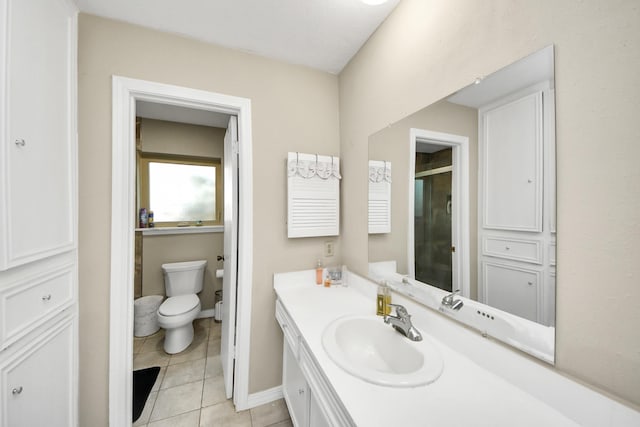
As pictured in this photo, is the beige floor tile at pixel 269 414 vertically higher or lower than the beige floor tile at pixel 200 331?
lower

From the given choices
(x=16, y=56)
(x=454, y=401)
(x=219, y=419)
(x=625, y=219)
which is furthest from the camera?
(x=219, y=419)

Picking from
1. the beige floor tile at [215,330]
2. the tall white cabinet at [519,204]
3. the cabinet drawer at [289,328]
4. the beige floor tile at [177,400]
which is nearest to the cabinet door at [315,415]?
the cabinet drawer at [289,328]

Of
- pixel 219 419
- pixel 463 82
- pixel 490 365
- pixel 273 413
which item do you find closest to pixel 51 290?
pixel 219 419

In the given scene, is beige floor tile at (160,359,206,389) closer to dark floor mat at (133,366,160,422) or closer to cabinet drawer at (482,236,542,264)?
dark floor mat at (133,366,160,422)

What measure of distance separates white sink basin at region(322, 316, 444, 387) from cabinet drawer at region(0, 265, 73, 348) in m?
1.16

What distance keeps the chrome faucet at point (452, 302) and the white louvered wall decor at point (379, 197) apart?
0.46m

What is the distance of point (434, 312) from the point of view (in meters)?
0.98

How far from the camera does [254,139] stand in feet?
5.02

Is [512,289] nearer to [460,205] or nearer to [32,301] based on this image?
[460,205]

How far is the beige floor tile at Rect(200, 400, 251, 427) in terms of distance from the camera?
1.42 m

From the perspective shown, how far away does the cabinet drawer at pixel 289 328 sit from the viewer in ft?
3.65

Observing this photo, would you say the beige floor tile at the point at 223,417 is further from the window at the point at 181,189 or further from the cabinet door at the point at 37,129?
the window at the point at 181,189

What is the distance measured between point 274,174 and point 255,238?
45 cm

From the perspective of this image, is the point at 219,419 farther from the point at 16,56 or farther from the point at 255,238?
the point at 16,56
